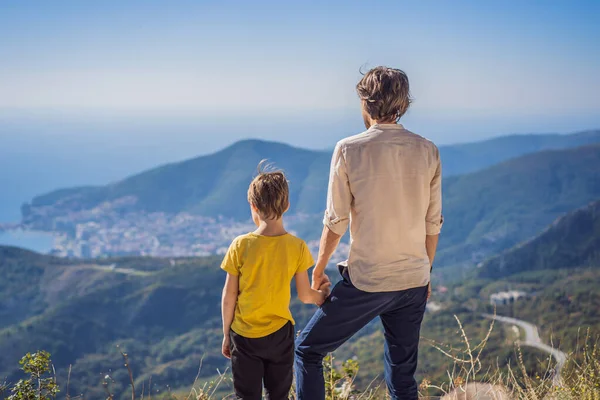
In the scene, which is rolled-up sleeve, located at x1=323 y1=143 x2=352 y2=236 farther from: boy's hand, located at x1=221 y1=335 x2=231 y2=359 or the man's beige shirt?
boy's hand, located at x1=221 y1=335 x2=231 y2=359

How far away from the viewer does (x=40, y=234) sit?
13875 cm

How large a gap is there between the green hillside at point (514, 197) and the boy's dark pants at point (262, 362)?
4036 inches

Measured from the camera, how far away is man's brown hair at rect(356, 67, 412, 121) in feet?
6.67

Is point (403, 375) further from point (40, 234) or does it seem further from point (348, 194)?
point (40, 234)

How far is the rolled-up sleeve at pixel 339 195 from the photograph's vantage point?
207 cm

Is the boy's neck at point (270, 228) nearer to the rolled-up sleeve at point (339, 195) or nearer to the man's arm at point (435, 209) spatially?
the rolled-up sleeve at point (339, 195)

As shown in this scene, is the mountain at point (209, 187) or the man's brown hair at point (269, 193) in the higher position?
the man's brown hair at point (269, 193)

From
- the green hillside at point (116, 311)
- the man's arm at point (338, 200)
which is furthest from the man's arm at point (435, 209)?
the green hillside at point (116, 311)

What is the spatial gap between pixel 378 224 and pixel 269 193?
43cm

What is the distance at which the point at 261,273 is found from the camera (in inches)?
83.4

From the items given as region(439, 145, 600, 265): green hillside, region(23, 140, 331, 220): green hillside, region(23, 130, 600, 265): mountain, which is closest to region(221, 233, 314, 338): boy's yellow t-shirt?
region(23, 130, 600, 265): mountain

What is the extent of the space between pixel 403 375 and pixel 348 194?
0.79 meters

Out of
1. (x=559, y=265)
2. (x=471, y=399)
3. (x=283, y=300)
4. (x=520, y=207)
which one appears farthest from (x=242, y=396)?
(x=520, y=207)

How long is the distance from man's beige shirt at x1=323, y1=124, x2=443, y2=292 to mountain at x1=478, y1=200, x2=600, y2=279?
6926 cm
